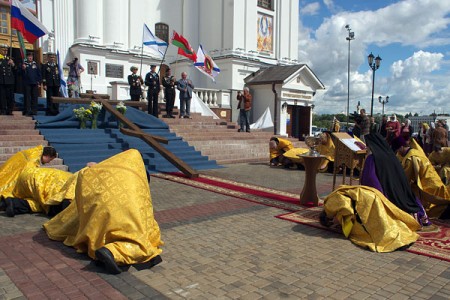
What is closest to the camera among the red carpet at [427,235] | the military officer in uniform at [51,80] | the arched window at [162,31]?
the red carpet at [427,235]

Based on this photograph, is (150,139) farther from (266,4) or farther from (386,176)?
(266,4)

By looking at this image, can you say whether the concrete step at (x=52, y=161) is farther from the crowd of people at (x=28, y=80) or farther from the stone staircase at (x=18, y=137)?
the crowd of people at (x=28, y=80)

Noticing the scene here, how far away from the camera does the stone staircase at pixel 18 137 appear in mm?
9828

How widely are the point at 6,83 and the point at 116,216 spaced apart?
370 inches

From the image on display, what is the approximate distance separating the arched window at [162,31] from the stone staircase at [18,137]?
43.7ft

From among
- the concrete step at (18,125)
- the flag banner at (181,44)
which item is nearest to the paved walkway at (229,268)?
the concrete step at (18,125)

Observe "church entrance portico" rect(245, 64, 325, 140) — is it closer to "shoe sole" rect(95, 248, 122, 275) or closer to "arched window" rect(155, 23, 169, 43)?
"arched window" rect(155, 23, 169, 43)

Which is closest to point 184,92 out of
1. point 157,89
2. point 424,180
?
point 157,89

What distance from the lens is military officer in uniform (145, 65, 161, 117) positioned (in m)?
14.4

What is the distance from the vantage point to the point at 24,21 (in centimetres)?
1294

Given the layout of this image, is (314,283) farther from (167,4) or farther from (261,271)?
(167,4)

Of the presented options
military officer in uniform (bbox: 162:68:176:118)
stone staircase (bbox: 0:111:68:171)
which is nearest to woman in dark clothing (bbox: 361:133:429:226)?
stone staircase (bbox: 0:111:68:171)

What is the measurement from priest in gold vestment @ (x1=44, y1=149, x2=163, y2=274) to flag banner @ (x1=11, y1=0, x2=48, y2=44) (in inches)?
416

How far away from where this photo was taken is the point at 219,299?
3.44m
